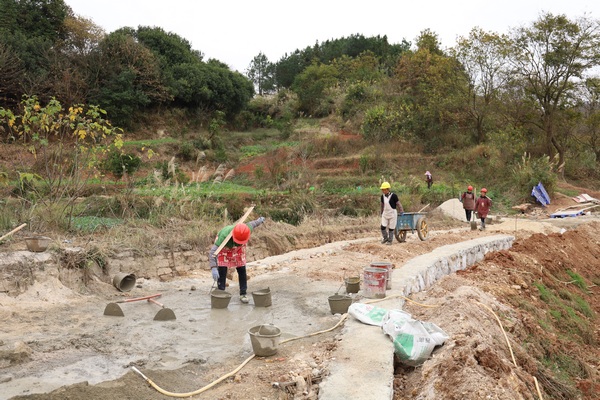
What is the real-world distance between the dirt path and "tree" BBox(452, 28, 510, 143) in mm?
20421

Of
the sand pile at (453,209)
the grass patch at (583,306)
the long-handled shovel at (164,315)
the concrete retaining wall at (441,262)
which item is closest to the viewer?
the long-handled shovel at (164,315)

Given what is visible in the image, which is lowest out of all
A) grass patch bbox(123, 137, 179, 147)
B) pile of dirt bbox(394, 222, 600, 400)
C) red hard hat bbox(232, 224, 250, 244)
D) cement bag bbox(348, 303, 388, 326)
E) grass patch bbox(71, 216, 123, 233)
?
pile of dirt bbox(394, 222, 600, 400)

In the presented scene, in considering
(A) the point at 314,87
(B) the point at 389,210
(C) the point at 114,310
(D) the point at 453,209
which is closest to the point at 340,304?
(C) the point at 114,310

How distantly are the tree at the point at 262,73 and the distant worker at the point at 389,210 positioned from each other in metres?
52.8

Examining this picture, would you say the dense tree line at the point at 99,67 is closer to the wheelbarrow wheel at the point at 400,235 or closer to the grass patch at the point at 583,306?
the wheelbarrow wheel at the point at 400,235

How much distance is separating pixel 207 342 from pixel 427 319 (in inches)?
93.8

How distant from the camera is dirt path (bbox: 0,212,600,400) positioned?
380 cm

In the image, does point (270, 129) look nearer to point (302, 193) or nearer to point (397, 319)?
point (302, 193)

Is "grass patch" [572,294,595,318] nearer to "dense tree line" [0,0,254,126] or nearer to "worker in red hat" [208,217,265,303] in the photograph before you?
"worker in red hat" [208,217,265,303]

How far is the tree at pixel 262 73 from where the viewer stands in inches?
2431

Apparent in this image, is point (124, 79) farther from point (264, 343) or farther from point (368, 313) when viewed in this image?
point (264, 343)

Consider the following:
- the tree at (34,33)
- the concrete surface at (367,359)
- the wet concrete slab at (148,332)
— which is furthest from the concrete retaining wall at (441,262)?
the tree at (34,33)

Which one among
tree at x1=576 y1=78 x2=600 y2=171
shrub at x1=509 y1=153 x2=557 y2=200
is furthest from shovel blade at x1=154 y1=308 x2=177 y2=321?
tree at x1=576 y1=78 x2=600 y2=171

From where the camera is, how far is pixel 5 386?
12.2 feet
